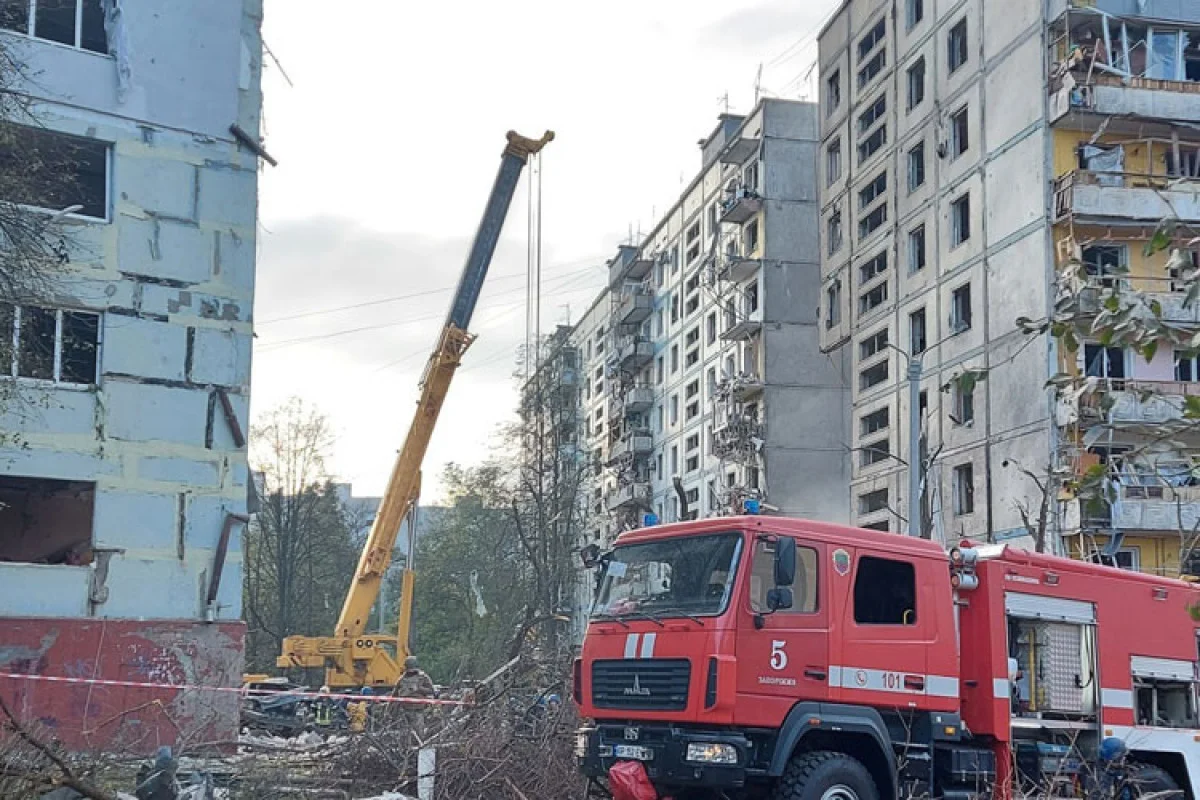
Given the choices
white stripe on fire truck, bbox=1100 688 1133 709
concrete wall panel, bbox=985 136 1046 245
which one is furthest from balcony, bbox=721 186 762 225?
white stripe on fire truck, bbox=1100 688 1133 709

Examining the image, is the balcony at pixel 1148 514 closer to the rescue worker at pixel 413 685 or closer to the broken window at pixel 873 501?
the broken window at pixel 873 501

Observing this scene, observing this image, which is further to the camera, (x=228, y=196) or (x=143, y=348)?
(x=228, y=196)

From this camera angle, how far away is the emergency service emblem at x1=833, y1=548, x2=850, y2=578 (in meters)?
10.7

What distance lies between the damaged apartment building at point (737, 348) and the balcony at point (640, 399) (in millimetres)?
99

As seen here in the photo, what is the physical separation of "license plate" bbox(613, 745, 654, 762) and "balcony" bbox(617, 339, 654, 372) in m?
55.9

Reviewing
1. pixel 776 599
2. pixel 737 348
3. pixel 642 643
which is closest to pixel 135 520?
pixel 642 643

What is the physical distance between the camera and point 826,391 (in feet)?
168

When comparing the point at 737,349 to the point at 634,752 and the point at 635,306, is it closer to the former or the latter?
the point at 635,306

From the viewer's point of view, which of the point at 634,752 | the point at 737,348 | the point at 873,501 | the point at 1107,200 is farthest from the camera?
the point at 737,348

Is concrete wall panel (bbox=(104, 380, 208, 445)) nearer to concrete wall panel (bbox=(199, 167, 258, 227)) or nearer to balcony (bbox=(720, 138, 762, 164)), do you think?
concrete wall panel (bbox=(199, 167, 258, 227))

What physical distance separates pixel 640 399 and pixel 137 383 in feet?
158

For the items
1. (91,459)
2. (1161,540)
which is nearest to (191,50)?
(91,459)

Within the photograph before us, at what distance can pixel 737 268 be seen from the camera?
52438 millimetres

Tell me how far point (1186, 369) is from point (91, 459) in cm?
2547
